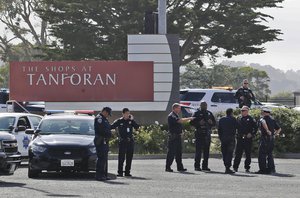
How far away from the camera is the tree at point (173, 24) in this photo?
179 feet

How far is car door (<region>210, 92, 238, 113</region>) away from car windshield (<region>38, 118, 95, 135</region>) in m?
17.3

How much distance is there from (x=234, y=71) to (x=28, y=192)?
8068 cm

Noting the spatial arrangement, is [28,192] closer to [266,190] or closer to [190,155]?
[266,190]

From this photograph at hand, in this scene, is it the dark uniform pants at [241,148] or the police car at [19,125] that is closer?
the dark uniform pants at [241,148]

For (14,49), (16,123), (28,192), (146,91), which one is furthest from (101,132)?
(14,49)

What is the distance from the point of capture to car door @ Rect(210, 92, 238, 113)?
1524 inches

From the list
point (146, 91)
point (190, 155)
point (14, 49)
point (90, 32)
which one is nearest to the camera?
point (190, 155)

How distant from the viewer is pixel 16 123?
79.7ft

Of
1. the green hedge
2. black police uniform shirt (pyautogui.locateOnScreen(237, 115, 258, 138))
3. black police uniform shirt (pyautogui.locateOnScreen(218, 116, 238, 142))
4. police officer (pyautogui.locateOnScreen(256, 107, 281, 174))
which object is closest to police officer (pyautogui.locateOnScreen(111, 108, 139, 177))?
black police uniform shirt (pyautogui.locateOnScreen(218, 116, 238, 142))

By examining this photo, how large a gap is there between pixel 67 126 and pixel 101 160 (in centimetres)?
221

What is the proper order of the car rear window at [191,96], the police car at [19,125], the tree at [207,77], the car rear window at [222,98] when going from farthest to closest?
the tree at [207,77] < the car rear window at [191,96] < the car rear window at [222,98] < the police car at [19,125]

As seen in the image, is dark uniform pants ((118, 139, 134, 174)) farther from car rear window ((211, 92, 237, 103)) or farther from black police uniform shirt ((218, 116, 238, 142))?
car rear window ((211, 92, 237, 103))

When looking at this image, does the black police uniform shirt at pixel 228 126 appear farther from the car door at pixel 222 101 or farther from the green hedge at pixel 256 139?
the car door at pixel 222 101

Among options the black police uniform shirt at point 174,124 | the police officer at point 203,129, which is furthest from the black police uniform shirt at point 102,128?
the police officer at point 203,129
